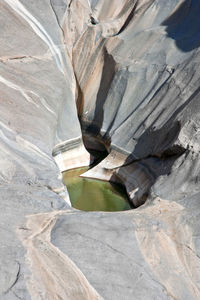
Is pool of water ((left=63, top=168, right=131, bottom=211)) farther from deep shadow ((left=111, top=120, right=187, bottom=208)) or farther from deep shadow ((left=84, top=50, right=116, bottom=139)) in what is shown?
deep shadow ((left=84, top=50, right=116, bottom=139))

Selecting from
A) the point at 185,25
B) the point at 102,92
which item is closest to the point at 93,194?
the point at 102,92

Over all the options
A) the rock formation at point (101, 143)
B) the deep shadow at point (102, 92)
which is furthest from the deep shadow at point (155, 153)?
the deep shadow at point (102, 92)

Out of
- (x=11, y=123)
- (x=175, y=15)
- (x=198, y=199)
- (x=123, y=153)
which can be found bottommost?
(x=123, y=153)

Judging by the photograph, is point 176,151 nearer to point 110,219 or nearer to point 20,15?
point 110,219

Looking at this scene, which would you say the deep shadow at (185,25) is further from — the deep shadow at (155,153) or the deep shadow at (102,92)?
the deep shadow at (155,153)

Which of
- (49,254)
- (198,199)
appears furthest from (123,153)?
(49,254)

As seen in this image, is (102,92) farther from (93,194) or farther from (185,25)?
(93,194)
